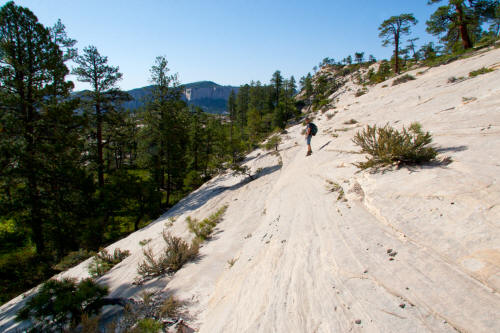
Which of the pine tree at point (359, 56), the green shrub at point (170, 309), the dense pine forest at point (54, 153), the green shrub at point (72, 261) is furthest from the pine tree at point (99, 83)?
the pine tree at point (359, 56)

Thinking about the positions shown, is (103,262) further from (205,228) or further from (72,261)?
(205,228)

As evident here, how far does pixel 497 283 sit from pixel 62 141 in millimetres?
18750

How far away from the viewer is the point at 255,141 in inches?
1046

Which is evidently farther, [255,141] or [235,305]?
[255,141]

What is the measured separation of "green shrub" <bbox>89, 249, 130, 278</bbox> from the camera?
8248 millimetres

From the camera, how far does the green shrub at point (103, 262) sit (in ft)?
27.1

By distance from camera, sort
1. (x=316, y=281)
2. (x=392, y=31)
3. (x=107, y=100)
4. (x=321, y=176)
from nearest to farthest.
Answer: (x=316, y=281) → (x=321, y=176) → (x=107, y=100) → (x=392, y=31)

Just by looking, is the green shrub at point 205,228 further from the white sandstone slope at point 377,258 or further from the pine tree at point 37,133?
the pine tree at point 37,133

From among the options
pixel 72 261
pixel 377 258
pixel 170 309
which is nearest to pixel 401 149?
pixel 377 258

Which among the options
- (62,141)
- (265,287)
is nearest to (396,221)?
(265,287)

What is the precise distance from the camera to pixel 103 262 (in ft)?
28.7

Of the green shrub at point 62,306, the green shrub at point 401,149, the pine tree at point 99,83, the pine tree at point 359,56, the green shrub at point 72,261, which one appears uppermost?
the pine tree at point 359,56

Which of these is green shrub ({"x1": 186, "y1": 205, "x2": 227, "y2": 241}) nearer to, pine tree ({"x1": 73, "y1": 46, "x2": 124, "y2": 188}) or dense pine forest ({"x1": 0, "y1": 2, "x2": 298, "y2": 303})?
dense pine forest ({"x1": 0, "y1": 2, "x2": 298, "y2": 303})

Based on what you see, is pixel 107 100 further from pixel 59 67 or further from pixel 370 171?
pixel 370 171
